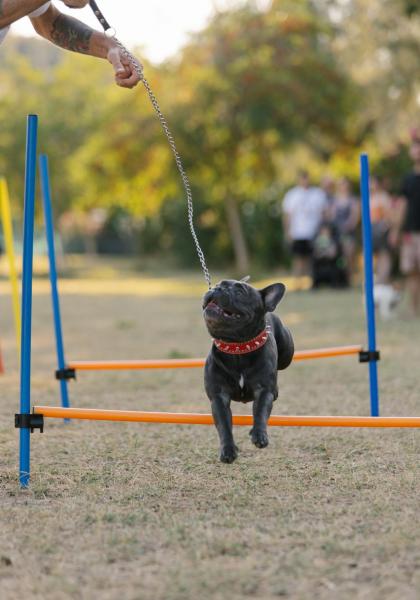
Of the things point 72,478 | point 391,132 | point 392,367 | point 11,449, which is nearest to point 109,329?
point 392,367

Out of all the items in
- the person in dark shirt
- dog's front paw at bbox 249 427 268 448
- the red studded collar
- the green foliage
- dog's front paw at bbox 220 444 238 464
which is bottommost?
dog's front paw at bbox 220 444 238 464

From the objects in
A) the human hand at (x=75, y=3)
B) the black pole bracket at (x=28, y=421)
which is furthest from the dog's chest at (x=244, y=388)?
the human hand at (x=75, y=3)

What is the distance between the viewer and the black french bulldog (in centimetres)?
395

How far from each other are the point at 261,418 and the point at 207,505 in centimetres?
44

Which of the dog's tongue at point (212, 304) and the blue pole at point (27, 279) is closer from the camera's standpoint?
the dog's tongue at point (212, 304)

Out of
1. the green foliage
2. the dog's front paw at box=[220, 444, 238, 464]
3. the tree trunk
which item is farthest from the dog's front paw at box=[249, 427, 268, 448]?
the tree trunk

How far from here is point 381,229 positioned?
45.1ft

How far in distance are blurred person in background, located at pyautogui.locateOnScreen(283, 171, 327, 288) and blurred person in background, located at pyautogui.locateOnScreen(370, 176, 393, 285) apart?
1735mm

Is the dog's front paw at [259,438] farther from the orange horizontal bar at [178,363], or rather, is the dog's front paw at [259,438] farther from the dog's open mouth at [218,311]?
the orange horizontal bar at [178,363]

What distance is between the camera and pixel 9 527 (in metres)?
3.69

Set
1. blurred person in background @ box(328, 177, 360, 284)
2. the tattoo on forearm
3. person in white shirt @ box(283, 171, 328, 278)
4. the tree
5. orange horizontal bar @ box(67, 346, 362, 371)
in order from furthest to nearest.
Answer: the tree < blurred person in background @ box(328, 177, 360, 284) < person in white shirt @ box(283, 171, 328, 278) < orange horizontal bar @ box(67, 346, 362, 371) < the tattoo on forearm

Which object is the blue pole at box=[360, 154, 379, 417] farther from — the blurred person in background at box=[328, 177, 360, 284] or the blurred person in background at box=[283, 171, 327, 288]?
the blurred person in background at box=[328, 177, 360, 284]

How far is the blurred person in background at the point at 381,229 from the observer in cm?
1338

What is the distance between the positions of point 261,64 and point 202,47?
1.59 meters
